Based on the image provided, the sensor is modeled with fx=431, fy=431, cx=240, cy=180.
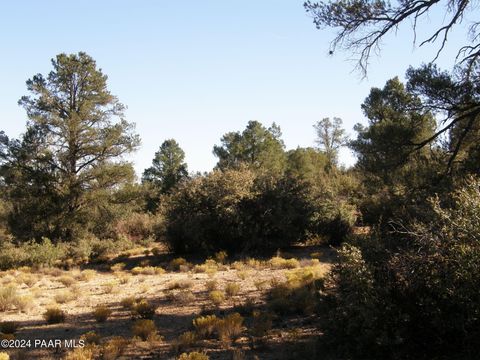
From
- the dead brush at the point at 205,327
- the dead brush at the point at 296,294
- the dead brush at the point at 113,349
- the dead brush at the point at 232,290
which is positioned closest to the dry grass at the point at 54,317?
the dead brush at the point at 113,349

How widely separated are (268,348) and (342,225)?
1348cm

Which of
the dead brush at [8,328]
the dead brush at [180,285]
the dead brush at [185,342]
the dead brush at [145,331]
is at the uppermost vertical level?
the dead brush at [180,285]

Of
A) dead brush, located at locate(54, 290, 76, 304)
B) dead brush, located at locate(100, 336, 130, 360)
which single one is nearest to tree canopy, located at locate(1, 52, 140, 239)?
dead brush, located at locate(54, 290, 76, 304)

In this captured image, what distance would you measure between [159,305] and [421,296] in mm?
6909

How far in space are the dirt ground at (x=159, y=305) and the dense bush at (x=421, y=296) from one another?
1.09 m

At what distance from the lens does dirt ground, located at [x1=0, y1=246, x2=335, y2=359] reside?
7264 mm

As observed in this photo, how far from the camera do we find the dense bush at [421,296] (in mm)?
5312

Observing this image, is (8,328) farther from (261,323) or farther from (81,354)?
(261,323)

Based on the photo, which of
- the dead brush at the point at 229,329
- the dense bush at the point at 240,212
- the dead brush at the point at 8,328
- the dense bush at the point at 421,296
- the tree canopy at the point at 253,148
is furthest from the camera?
the tree canopy at the point at 253,148

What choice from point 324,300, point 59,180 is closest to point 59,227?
point 59,180

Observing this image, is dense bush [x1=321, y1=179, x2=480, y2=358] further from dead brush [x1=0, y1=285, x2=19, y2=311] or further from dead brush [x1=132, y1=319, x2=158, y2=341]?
dead brush [x1=0, y1=285, x2=19, y2=311]

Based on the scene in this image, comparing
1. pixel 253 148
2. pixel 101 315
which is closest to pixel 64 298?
pixel 101 315

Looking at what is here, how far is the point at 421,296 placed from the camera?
5.76 m

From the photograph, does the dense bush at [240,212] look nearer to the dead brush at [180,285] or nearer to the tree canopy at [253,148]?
the dead brush at [180,285]
